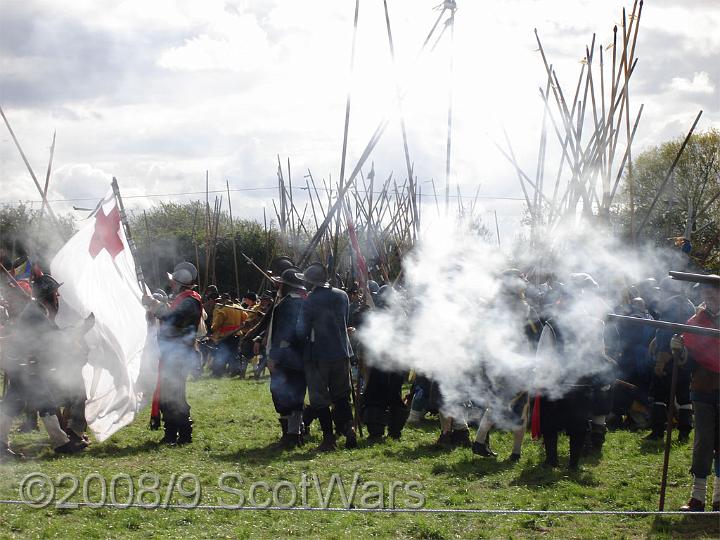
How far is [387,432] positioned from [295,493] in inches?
140

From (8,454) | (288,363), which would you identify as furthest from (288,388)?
(8,454)

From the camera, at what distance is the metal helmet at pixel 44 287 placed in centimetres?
945

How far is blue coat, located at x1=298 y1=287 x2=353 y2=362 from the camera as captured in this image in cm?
970

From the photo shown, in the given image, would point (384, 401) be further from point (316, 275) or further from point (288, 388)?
point (316, 275)

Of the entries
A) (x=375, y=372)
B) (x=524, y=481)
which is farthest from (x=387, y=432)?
(x=524, y=481)

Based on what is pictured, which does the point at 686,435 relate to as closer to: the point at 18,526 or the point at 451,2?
the point at 451,2

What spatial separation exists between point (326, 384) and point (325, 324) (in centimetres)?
75

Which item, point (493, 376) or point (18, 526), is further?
point (493, 376)

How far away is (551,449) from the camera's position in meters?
8.80

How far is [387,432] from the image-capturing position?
1090cm

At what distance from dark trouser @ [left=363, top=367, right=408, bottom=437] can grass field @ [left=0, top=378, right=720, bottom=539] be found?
278 mm

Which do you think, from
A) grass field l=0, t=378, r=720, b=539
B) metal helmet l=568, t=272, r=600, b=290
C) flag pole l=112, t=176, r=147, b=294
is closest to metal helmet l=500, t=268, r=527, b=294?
metal helmet l=568, t=272, r=600, b=290

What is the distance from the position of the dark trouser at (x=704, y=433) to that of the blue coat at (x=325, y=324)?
4.21 meters

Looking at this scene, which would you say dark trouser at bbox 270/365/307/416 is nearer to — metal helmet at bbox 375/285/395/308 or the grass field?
the grass field
